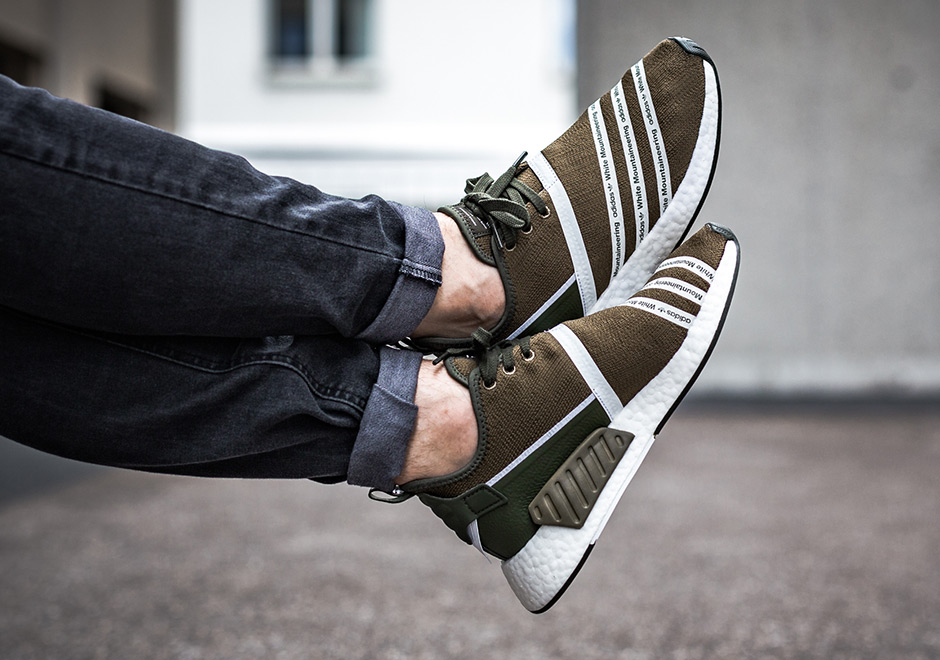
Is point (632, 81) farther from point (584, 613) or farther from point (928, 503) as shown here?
point (928, 503)

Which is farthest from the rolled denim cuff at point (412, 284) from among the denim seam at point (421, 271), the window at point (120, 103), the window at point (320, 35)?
the window at point (320, 35)

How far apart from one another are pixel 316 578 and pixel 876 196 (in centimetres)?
318

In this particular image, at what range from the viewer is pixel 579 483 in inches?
31.0

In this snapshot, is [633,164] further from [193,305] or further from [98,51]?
[98,51]

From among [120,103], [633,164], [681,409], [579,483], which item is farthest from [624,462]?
[120,103]

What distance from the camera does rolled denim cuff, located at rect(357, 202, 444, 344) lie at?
0.72 m

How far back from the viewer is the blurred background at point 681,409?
1.27 m

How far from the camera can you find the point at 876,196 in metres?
3.66

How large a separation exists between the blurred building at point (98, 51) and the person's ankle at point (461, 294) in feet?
16.5

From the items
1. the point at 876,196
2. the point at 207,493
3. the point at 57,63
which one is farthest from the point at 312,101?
the point at 207,493

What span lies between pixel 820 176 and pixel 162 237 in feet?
11.7

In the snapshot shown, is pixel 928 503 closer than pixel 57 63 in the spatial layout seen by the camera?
Yes

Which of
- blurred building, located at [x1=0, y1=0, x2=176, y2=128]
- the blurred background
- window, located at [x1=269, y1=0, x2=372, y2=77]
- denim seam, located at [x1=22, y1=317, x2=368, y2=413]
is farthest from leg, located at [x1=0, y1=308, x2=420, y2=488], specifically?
window, located at [x1=269, y1=0, x2=372, y2=77]

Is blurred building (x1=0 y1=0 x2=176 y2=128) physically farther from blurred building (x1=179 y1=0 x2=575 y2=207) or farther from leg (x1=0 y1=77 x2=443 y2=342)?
leg (x1=0 y1=77 x2=443 y2=342)
